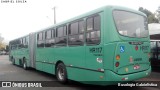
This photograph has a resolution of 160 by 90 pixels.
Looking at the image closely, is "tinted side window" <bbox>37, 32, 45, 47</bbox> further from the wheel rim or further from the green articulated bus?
the wheel rim

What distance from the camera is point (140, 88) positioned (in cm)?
823

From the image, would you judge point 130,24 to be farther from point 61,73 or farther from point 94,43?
point 61,73

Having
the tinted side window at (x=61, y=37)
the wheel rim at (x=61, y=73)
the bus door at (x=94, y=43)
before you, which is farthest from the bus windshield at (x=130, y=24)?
the wheel rim at (x=61, y=73)

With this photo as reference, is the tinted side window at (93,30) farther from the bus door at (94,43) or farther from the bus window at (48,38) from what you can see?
the bus window at (48,38)

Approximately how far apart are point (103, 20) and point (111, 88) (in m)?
2.91

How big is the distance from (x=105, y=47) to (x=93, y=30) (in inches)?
35.5

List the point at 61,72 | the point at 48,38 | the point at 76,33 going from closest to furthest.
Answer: the point at 76,33
the point at 61,72
the point at 48,38

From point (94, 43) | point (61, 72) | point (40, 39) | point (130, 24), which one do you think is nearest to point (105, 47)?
point (94, 43)

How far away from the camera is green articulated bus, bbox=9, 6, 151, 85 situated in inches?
265

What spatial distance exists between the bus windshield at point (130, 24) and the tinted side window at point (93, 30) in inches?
25.0

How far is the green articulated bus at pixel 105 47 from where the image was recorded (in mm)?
6723

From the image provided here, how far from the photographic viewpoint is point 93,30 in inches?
290

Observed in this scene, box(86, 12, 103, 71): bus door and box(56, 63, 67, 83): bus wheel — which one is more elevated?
box(86, 12, 103, 71): bus door

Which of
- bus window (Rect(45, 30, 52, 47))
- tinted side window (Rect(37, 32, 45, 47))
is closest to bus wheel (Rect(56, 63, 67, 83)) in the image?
bus window (Rect(45, 30, 52, 47))
